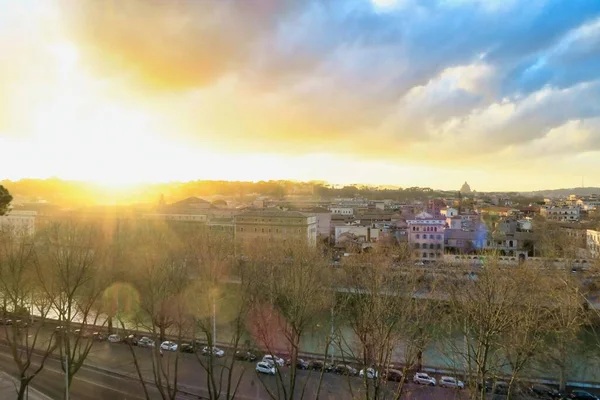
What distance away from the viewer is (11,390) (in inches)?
238

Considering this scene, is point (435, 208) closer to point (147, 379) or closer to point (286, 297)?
point (286, 297)

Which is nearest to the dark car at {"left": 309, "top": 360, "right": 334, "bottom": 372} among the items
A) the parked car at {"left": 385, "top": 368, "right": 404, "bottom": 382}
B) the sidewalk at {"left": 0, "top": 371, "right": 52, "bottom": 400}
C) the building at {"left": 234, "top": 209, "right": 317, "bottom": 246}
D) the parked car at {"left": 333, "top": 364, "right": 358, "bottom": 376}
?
the parked car at {"left": 333, "top": 364, "right": 358, "bottom": 376}

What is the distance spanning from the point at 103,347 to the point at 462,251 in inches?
590

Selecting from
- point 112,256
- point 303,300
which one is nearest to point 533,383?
point 303,300

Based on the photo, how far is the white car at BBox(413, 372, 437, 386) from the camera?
7117 millimetres

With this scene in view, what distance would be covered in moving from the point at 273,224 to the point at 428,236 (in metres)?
7.46

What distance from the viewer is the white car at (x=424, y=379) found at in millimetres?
7117

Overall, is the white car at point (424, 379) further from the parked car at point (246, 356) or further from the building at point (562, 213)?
the building at point (562, 213)

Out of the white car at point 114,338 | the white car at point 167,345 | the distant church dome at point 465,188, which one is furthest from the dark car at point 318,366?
the distant church dome at point 465,188

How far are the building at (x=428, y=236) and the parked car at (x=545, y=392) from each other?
12.5 m

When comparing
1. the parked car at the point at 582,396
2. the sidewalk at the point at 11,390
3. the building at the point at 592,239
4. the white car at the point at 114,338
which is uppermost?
the building at the point at 592,239

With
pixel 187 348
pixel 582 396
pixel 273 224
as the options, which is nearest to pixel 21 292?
pixel 187 348

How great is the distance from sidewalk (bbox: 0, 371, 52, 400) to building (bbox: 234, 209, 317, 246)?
1382 centimetres

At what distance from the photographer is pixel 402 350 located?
8.19 m
